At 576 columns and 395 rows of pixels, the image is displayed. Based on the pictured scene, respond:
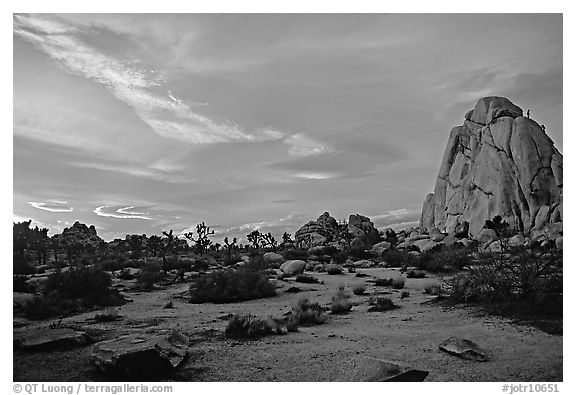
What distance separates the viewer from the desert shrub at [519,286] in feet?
23.0

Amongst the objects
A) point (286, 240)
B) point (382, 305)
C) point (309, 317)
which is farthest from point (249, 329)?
point (286, 240)

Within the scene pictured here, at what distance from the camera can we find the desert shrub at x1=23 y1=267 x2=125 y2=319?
8.16 m

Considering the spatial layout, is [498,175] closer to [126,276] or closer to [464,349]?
[126,276]

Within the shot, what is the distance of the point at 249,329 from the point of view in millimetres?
6645

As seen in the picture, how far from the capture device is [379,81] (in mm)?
8117

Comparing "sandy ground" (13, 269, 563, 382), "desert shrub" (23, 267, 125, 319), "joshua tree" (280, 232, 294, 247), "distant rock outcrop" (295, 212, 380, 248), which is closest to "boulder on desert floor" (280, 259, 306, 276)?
"sandy ground" (13, 269, 563, 382)

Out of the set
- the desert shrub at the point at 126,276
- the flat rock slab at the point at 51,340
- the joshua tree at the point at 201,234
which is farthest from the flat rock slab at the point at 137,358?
the desert shrub at the point at 126,276

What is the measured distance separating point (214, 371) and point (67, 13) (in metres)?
6.16

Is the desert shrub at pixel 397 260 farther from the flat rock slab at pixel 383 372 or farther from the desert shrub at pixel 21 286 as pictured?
the desert shrub at pixel 21 286

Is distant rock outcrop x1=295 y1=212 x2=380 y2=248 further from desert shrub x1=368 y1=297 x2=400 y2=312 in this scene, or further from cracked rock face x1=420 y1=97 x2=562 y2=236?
desert shrub x1=368 y1=297 x2=400 y2=312

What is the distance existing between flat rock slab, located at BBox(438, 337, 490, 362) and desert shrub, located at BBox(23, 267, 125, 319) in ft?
22.7
